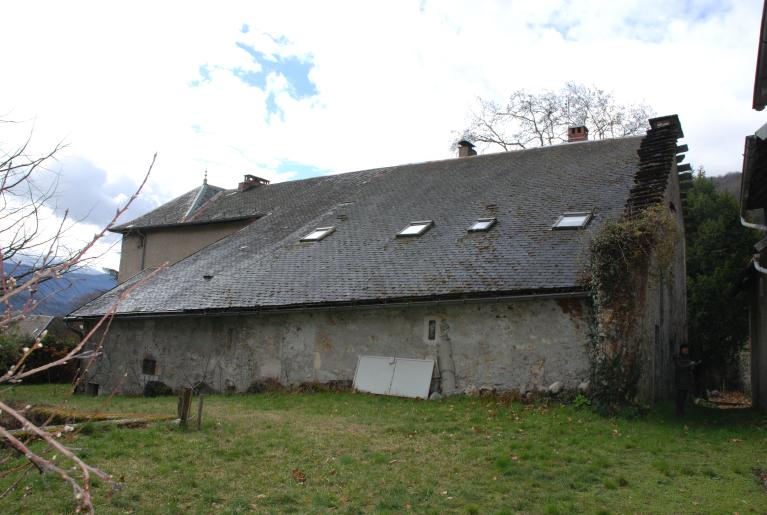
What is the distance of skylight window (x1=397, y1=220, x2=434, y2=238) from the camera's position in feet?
47.4

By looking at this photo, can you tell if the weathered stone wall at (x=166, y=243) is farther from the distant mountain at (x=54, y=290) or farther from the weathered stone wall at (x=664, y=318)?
the distant mountain at (x=54, y=290)

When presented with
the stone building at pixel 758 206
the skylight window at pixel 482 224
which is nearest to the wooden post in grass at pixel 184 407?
the skylight window at pixel 482 224

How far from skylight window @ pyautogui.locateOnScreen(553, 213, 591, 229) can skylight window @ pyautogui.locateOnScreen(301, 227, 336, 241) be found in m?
6.28

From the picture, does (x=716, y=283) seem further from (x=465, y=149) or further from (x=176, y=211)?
(x=176, y=211)

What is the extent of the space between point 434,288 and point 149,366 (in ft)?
25.3

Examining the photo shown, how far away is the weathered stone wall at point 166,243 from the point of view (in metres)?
22.2

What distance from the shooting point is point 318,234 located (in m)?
16.5

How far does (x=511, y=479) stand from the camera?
6.53m

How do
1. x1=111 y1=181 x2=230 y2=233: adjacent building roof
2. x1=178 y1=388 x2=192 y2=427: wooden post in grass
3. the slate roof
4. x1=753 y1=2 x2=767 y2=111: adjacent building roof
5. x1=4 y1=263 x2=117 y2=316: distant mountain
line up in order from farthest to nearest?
x1=111 y1=181 x2=230 y2=233: adjacent building roof → the slate roof → x1=178 y1=388 x2=192 y2=427: wooden post in grass → x1=753 y1=2 x2=767 y2=111: adjacent building roof → x1=4 y1=263 x2=117 y2=316: distant mountain

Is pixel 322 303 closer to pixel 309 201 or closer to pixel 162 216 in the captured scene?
pixel 309 201

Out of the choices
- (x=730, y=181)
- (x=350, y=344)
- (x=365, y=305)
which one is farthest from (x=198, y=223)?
(x=730, y=181)

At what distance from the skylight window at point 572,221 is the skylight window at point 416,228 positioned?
3.20 m

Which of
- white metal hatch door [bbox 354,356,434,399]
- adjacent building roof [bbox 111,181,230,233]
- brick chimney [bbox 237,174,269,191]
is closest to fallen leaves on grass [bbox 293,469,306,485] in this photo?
white metal hatch door [bbox 354,356,434,399]

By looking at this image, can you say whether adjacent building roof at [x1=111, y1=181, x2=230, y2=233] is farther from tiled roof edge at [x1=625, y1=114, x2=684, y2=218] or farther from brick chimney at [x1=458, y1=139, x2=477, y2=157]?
tiled roof edge at [x1=625, y1=114, x2=684, y2=218]
